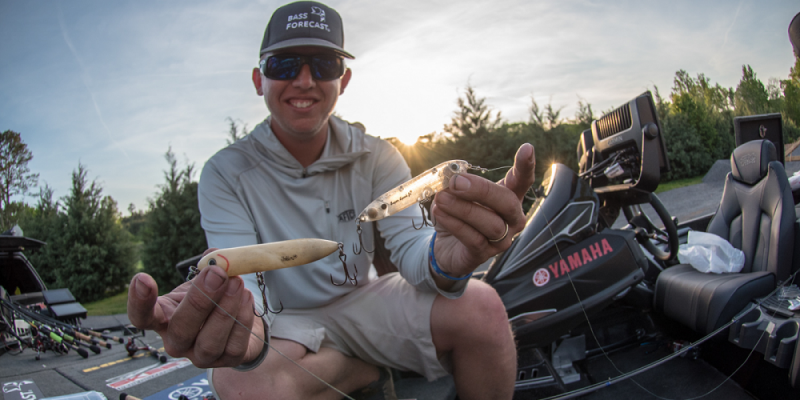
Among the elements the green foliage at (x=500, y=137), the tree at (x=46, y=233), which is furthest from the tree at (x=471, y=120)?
the tree at (x=46, y=233)

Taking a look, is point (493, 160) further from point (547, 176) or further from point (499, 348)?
point (499, 348)

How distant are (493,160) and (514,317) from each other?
31.1 ft

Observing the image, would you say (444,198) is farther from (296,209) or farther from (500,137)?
(500,137)

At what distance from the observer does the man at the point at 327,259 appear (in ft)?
6.42

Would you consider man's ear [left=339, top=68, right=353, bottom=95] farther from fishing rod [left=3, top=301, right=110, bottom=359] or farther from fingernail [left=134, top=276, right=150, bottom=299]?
fishing rod [left=3, top=301, right=110, bottom=359]

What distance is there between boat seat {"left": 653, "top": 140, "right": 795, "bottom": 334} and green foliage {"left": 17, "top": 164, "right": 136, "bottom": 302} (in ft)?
55.6

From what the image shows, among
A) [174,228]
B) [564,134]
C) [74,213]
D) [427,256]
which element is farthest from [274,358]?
[74,213]

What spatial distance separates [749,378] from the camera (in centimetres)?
242

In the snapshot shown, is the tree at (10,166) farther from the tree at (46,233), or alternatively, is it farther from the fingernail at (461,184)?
the fingernail at (461,184)

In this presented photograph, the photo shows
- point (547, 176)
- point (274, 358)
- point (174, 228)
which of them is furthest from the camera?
point (174, 228)

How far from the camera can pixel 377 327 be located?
218 centimetres

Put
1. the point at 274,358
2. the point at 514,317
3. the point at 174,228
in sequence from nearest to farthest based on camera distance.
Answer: the point at 274,358 → the point at 514,317 → the point at 174,228

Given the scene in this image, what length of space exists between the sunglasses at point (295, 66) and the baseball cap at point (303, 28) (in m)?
0.06

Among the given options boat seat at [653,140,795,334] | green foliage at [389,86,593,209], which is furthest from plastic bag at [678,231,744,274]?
green foliage at [389,86,593,209]
